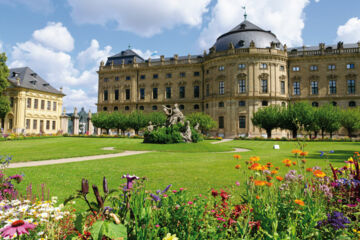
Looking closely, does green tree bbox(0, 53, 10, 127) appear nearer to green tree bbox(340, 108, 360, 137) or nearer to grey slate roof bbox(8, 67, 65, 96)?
grey slate roof bbox(8, 67, 65, 96)

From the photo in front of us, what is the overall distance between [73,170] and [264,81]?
46.4 m

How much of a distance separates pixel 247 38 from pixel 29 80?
5088cm

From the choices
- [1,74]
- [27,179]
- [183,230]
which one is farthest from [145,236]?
[1,74]

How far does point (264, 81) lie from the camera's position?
49375mm

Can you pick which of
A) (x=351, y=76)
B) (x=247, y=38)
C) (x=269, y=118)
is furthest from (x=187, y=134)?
(x=351, y=76)

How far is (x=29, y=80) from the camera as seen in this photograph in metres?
54.2

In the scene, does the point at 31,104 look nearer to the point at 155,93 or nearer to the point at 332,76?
the point at 155,93

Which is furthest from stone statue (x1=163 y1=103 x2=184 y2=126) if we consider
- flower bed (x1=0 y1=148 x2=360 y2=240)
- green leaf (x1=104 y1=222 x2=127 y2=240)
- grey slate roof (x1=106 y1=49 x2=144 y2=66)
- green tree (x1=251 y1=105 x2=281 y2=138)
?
grey slate roof (x1=106 y1=49 x2=144 y2=66)

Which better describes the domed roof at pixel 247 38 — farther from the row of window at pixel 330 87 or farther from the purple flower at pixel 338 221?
the purple flower at pixel 338 221

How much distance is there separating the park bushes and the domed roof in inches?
656

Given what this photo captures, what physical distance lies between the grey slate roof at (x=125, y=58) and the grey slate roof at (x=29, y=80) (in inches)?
662

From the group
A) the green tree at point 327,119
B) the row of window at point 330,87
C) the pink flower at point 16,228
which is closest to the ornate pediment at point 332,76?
the row of window at point 330,87

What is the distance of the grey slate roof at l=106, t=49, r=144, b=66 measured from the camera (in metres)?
64.4

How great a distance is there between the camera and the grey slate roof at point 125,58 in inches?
2537
